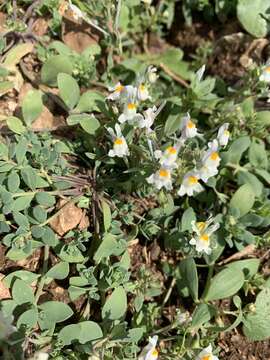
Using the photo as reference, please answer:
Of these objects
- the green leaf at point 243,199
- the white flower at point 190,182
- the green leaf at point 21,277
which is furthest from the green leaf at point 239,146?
the green leaf at point 21,277

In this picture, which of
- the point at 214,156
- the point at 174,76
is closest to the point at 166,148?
the point at 214,156

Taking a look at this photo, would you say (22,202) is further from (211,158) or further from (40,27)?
(40,27)

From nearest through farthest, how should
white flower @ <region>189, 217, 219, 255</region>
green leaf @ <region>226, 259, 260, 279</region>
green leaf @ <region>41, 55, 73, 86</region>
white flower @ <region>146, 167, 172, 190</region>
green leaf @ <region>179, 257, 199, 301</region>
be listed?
white flower @ <region>146, 167, 172, 190</region> < white flower @ <region>189, 217, 219, 255</region> < green leaf @ <region>179, 257, 199, 301</region> < green leaf @ <region>226, 259, 260, 279</region> < green leaf @ <region>41, 55, 73, 86</region>

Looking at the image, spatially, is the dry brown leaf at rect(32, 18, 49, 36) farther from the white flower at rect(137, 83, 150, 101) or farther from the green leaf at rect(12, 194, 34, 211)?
the green leaf at rect(12, 194, 34, 211)

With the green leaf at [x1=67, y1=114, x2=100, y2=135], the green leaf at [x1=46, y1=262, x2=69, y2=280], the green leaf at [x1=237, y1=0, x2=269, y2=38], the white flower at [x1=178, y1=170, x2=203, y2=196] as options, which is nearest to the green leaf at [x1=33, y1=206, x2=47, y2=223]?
the green leaf at [x1=46, y1=262, x2=69, y2=280]

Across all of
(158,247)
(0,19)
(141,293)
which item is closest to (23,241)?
(141,293)

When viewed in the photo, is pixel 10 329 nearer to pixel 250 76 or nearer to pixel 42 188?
pixel 42 188

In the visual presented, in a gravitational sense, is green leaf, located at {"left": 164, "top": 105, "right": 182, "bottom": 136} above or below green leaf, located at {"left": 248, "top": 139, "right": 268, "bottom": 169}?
above
